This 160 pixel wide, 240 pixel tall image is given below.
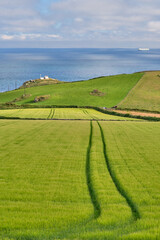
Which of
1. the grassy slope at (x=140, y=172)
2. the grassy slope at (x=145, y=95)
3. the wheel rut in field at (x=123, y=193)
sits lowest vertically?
the wheel rut in field at (x=123, y=193)

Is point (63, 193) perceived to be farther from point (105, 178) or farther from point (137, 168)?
point (137, 168)

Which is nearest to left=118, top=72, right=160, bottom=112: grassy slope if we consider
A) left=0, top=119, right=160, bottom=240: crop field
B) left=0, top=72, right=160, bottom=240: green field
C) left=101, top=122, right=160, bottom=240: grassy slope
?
left=101, top=122, right=160, bottom=240: grassy slope

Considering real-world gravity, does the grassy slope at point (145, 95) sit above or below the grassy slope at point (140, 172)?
above

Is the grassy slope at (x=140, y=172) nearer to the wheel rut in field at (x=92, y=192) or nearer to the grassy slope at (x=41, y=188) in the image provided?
the wheel rut in field at (x=92, y=192)

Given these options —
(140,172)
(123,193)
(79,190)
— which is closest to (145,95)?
→ (140,172)

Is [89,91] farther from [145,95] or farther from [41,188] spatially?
[41,188]

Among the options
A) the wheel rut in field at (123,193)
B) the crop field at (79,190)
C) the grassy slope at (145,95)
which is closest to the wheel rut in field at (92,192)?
the crop field at (79,190)

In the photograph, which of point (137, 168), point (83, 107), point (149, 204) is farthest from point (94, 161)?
point (83, 107)

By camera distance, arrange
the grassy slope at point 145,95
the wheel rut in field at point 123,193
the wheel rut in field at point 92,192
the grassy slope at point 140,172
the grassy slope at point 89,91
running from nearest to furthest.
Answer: the grassy slope at point 140,172, the wheel rut in field at point 123,193, the wheel rut in field at point 92,192, the grassy slope at point 145,95, the grassy slope at point 89,91
